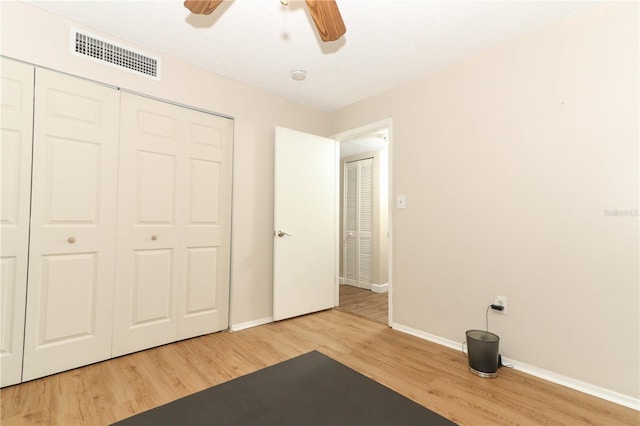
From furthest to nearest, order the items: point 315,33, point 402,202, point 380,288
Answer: point 380,288
point 402,202
point 315,33

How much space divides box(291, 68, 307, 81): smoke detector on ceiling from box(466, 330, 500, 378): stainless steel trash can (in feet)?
8.48

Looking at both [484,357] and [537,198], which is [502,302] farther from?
[537,198]

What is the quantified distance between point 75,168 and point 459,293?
3122 mm

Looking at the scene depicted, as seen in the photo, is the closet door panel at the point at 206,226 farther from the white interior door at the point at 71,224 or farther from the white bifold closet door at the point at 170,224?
the white interior door at the point at 71,224

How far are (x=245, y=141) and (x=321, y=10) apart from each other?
194 cm

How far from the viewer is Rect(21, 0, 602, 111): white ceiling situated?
6.48 ft

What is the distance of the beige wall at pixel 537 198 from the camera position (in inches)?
72.9

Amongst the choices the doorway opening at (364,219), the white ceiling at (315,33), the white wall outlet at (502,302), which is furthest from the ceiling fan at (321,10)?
the doorway opening at (364,219)

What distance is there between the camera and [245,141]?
308 centimetres

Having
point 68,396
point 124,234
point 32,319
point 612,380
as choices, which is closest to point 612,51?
point 612,380

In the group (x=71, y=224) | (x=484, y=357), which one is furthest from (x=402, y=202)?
(x=71, y=224)

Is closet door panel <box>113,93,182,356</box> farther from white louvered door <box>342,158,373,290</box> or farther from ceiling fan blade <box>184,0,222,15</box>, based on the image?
white louvered door <box>342,158,373,290</box>

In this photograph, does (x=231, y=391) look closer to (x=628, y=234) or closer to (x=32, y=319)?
(x=32, y=319)

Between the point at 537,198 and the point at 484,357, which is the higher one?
the point at 537,198
